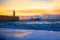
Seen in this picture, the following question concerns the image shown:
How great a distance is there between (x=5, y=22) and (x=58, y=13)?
602 mm

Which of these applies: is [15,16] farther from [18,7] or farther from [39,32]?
[39,32]

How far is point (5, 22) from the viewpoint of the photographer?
142 centimetres

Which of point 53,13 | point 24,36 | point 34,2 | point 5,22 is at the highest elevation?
point 34,2

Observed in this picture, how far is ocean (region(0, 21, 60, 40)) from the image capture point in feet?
4.27

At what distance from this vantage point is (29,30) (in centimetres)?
136

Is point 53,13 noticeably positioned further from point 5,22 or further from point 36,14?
point 5,22

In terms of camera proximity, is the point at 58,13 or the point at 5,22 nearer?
the point at 58,13

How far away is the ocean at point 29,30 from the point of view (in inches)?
51.2

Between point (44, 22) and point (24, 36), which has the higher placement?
point (44, 22)

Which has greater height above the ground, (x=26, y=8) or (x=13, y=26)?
(x=26, y=8)

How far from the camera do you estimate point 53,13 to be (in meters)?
1.31

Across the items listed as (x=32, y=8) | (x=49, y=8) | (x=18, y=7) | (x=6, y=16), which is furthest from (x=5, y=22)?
(x=49, y=8)

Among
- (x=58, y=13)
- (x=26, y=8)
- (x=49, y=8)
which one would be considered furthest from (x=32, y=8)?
(x=58, y=13)

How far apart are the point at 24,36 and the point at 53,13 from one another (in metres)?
0.40
